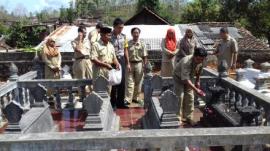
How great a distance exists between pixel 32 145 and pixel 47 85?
404 cm

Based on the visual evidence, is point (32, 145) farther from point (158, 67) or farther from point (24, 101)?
point (158, 67)

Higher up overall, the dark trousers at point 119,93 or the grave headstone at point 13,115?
the grave headstone at point 13,115

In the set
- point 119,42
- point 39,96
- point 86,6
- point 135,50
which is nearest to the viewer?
point 39,96

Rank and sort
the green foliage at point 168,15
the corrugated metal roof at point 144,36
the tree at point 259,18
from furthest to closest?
1. the green foliage at point 168,15
2. the tree at point 259,18
3. the corrugated metal roof at point 144,36

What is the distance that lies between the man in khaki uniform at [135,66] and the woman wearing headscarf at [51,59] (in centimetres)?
173

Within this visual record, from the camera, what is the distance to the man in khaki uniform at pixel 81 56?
27.0ft

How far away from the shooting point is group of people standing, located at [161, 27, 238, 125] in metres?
5.72

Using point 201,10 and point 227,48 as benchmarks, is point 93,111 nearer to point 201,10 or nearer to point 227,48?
point 227,48

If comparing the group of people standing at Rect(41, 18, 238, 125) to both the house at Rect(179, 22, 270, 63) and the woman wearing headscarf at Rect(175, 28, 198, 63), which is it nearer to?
the woman wearing headscarf at Rect(175, 28, 198, 63)

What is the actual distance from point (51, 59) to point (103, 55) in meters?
2.03

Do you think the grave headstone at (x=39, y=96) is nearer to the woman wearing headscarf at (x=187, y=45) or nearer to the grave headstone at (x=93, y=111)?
the grave headstone at (x=93, y=111)

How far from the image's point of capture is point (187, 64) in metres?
5.71

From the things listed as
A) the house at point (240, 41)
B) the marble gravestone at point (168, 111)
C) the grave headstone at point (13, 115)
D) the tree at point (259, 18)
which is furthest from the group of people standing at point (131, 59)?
the tree at point (259, 18)

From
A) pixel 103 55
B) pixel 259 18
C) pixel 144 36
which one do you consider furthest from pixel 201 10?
pixel 103 55
